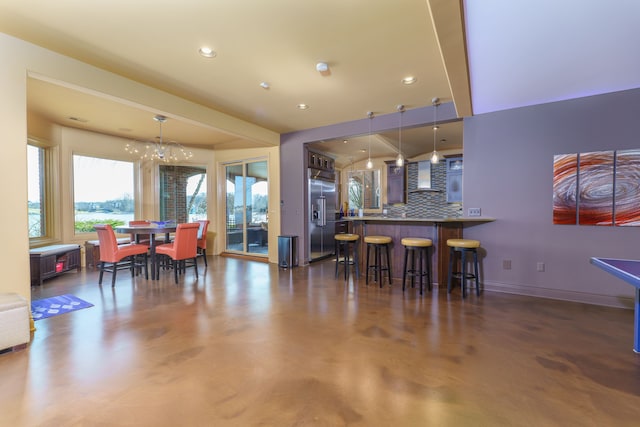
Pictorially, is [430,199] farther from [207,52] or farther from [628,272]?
[207,52]

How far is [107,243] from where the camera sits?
4152mm

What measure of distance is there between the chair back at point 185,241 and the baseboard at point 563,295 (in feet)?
14.8

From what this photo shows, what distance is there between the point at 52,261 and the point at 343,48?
536 centimetres

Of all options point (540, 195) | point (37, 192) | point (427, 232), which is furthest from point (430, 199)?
point (37, 192)

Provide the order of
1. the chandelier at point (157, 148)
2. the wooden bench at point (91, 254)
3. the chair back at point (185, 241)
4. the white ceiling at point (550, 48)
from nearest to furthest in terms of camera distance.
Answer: the white ceiling at point (550, 48)
the chair back at point (185, 241)
the wooden bench at point (91, 254)
the chandelier at point (157, 148)

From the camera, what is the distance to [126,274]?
4.91 m

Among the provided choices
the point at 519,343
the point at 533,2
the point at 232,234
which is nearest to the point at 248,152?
the point at 232,234

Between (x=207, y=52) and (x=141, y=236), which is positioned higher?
(x=207, y=52)

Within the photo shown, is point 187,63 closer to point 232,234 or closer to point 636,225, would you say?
point 232,234

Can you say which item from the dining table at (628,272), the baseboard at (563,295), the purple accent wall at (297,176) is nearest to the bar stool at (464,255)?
the baseboard at (563,295)

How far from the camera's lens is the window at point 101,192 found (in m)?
5.48

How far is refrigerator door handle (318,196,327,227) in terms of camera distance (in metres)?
6.25

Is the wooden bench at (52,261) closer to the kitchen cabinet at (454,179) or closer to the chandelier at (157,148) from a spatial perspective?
the chandelier at (157,148)

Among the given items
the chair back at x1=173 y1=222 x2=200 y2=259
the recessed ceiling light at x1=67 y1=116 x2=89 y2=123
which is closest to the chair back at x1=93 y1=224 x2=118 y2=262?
the chair back at x1=173 y1=222 x2=200 y2=259
